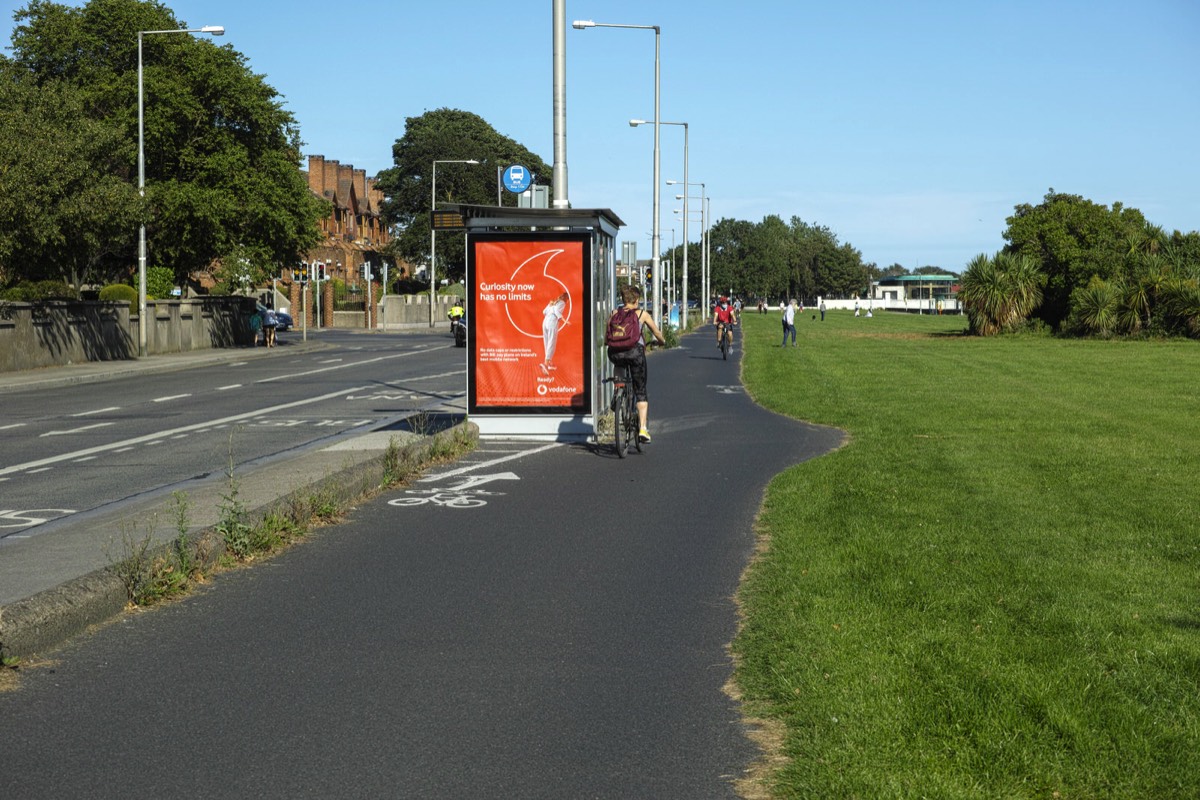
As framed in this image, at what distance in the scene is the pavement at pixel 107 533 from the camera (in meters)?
6.83

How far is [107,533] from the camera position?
9.38 meters

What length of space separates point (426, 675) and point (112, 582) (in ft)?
7.45

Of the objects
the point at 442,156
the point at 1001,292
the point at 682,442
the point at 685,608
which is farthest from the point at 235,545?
the point at 442,156

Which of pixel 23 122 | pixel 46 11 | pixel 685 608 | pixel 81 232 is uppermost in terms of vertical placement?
pixel 46 11

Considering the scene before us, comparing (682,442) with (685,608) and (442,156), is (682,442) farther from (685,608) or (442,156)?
(442,156)

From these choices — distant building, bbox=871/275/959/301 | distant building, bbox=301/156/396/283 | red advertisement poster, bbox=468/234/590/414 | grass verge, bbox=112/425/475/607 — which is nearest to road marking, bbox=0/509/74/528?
grass verge, bbox=112/425/475/607

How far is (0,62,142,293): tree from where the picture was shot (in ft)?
101

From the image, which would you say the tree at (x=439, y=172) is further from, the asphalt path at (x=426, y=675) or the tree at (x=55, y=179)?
the asphalt path at (x=426, y=675)

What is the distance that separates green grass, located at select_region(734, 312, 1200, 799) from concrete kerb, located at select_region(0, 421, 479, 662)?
10.9ft

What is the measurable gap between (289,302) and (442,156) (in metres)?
22.0

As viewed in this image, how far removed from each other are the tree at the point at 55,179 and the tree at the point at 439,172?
6592 centimetres

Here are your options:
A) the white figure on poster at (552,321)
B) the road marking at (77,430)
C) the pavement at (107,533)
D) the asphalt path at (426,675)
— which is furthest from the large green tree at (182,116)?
the asphalt path at (426,675)

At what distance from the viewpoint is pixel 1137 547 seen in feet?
30.3

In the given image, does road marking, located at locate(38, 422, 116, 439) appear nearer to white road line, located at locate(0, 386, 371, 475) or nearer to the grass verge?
white road line, located at locate(0, 386, 371, 475)
